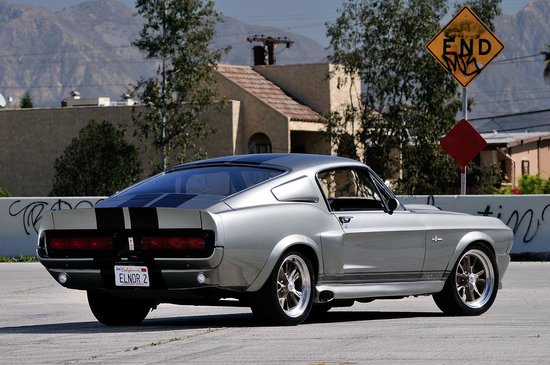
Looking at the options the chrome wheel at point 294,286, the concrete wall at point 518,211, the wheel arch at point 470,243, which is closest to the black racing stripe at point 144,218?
the chrome wheel at point 294,286

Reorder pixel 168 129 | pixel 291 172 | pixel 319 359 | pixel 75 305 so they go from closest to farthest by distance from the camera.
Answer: pixel 319 359
pixel 291 172
pixel 75 305
pixel 168 129

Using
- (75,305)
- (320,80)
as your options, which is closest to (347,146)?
(320,80)

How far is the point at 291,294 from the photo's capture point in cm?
1216

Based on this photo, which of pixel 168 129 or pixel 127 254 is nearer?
pixel 127 254

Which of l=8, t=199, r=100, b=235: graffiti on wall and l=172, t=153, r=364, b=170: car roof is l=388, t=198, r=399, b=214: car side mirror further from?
l=8, t=199, r=100, b=235: graffiti on wall

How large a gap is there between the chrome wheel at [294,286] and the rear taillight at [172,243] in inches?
33.4

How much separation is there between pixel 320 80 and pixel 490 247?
170 feet

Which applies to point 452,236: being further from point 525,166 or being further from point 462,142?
point 525,166

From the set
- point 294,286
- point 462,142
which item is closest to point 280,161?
point 294,286

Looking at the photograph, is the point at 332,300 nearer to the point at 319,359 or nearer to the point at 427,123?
the point at 319,359

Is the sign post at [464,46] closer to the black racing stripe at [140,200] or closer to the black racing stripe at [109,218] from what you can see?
the black racing stripe at [140,200]

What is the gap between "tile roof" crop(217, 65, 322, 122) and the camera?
6341 centimetres

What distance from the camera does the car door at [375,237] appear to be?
12703mm

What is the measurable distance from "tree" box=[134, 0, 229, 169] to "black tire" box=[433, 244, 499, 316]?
128ft
